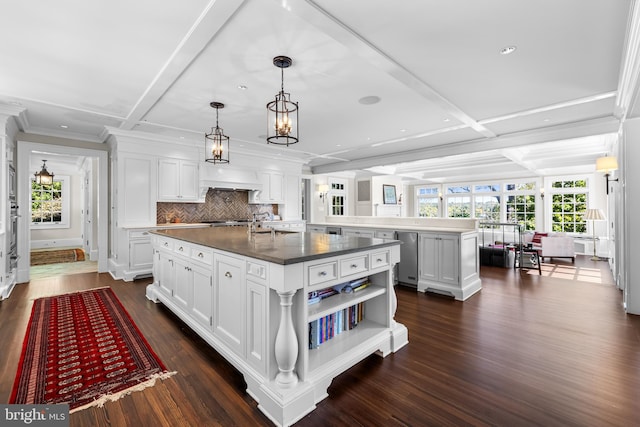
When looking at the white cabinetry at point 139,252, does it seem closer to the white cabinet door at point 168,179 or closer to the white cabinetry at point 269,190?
the white cabinet door at point 168,179

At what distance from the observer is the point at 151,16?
2.21 metres

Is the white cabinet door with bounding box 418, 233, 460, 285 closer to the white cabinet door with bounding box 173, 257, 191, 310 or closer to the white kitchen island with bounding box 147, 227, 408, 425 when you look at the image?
the white kitchen island with bounding box 147, 227, 408, 425

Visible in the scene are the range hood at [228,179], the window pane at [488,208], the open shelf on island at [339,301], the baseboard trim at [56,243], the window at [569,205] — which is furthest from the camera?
the window pane at [488,208]

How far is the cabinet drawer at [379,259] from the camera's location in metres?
2.33

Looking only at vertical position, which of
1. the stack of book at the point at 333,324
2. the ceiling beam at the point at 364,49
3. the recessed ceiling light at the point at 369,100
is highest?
the recessed ceiling light at the point at 369,100

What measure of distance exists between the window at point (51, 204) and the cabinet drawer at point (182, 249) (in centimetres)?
876

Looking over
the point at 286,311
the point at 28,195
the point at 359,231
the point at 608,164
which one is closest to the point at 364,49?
the point at 286,311

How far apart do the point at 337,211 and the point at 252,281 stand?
8.71m

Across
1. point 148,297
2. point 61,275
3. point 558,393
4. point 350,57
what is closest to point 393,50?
point 350,57

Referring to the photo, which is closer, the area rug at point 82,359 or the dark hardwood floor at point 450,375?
the dark hardwood floor at point 450,375

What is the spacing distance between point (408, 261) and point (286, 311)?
3.24m

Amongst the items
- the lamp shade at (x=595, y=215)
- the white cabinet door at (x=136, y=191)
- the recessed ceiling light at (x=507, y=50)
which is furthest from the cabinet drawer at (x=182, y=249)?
the lamp shade at (x=595, y=215)

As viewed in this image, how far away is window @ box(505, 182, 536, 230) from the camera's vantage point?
9883mm

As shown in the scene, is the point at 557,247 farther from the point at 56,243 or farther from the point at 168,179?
the point at 56,243
